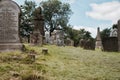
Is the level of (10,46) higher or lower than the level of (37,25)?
lower

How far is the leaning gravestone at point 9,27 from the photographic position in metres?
12.4

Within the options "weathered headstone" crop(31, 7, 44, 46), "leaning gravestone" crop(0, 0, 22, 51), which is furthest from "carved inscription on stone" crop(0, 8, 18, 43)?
"weathered headstone" crop(31, 7, 44, 46)

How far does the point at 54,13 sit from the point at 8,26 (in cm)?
5320

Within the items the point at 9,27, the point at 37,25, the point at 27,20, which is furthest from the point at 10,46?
the point at 27,20

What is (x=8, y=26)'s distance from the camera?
1250 centimetres

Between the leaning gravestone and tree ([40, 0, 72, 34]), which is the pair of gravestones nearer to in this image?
the leaning gravestone

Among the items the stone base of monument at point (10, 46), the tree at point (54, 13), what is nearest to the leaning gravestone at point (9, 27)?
the stone base of monument at point (10, 46)

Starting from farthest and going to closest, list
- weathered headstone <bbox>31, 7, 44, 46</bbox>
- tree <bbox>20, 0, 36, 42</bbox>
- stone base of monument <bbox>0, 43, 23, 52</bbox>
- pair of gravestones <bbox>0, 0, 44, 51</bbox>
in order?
tree <bbox>20, 0, 36, 42</bbox> < weathered headstone <bbox>31, 7, 44, 46</bbox> < pair of gravestones <bbox>0, 0, 44, 51</bbox> < stone base of monument <bbox>0, 43, 23, 52</bbox>

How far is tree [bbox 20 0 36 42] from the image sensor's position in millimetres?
53766

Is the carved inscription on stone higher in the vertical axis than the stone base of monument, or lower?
higher

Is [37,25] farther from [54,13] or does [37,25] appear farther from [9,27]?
[54,13]

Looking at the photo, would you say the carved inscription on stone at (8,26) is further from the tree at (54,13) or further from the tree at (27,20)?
the tree at (54,13)

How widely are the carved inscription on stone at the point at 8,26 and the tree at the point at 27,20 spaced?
37241mm

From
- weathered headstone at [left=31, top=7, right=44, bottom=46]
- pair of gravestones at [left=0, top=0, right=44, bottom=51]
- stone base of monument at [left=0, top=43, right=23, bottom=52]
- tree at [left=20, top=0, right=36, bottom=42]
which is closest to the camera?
stone base of monument at [left=0, top=43, right=23, bottom=52]
